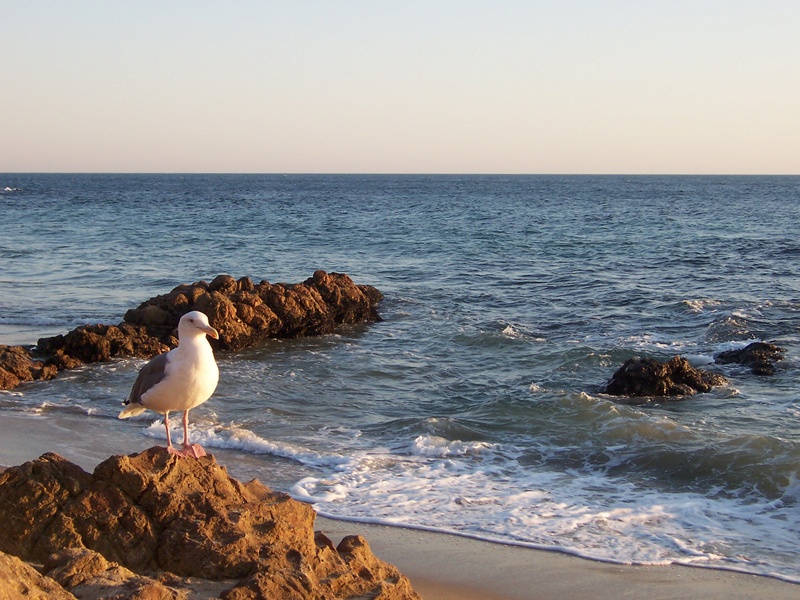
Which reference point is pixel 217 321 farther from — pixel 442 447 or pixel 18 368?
pixel 442 447

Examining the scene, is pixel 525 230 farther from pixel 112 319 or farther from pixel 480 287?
pixel 112 319

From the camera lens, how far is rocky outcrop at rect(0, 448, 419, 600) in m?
4.12

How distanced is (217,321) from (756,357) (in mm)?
7818

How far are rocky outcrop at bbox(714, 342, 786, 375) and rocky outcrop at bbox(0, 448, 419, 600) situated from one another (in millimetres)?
9001

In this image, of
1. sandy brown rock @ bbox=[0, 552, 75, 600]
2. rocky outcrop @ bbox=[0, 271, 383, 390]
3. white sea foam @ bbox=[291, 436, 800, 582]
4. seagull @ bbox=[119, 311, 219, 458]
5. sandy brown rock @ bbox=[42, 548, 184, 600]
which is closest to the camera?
sandy brown rock @ bbox=[0, 552, 75, 600]

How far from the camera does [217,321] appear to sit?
13523mm

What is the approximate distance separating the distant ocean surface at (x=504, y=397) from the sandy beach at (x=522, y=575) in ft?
0.73

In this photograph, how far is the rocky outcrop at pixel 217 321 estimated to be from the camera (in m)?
12.1

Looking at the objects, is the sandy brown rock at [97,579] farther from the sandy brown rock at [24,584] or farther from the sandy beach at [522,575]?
the sandy beach at [522,575]

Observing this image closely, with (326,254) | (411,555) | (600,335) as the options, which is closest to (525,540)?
(411,555)

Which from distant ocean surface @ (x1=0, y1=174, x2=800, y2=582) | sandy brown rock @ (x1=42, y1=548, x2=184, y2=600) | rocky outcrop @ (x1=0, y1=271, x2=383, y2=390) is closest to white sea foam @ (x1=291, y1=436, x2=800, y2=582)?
distant ocean surface @ (x1=0, y1=174, x2=800, y2=582)

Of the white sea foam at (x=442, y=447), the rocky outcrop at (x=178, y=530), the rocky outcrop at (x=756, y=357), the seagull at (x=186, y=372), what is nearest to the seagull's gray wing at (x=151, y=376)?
the seagull at (x=186, y=372)

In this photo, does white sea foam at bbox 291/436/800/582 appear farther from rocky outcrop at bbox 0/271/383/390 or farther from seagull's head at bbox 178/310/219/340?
rocky outcrop at bbox 0/271/383/390

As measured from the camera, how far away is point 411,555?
19.5 feet
